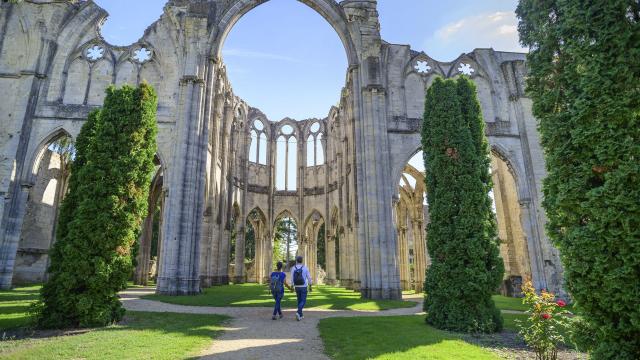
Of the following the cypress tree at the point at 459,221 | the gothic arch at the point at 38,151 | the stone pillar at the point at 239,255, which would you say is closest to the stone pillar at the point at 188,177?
the gothic arch at the point at 38,151

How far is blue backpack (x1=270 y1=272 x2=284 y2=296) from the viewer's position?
28.5ft

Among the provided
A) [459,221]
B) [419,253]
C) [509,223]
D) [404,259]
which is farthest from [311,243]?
[459,221]

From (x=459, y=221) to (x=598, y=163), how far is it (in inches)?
163

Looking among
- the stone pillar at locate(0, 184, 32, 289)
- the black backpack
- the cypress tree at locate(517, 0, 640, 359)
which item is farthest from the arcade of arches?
the cypress tree at locate(517, 0, 640, 359)

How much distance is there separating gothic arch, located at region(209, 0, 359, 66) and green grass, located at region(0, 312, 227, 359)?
47.5 ft

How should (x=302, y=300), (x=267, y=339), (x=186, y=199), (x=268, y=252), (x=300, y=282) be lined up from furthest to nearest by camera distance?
(x=268, y=252) < (x=186, y=199) < (x=300, y=282) < (x=302, y=300) < (x=267, y=339)

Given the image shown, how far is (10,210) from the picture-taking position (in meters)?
16.0

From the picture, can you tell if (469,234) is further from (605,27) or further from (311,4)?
(311,4)

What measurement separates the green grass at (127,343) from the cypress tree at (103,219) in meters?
0.82

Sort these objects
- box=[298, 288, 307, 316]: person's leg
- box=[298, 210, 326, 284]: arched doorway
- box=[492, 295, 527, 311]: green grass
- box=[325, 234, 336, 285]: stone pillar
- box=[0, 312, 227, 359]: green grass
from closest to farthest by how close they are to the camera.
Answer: box=[0, 312, 227, 359]: green grass
box=[298, 288, 307, 316]: person's leg
box=[492, 295, 527, 311]: green grass
box=[325, 234, 336, 285]: stone pillar
box=[298, 210, 326, 284]: arched doorway

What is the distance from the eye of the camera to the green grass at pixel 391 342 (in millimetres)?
5199

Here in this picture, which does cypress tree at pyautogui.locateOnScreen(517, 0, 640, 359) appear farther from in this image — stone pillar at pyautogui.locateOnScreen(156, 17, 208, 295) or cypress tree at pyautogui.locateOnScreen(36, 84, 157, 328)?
stone pillar at pyautogui.locateOnScreen(156, 17, 208, 295)

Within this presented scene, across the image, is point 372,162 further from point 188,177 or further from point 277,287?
point 277,287

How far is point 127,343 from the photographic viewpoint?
5566 millimetres
